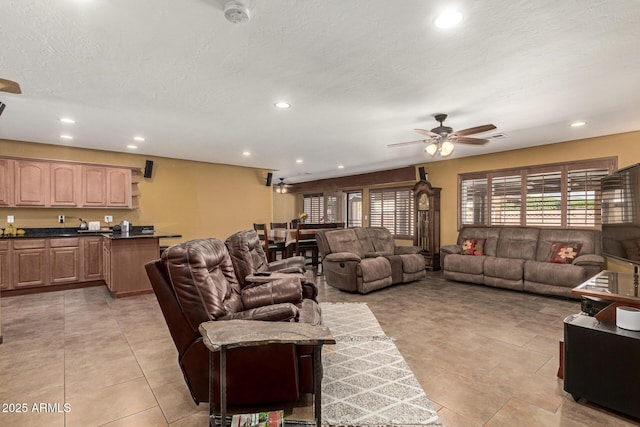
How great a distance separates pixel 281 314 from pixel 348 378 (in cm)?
87

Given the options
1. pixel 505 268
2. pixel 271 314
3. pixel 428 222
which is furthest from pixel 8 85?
pixel 428 222

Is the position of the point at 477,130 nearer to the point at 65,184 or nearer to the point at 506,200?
the point at 506,200

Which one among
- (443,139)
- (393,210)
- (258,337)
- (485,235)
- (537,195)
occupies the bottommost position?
(258,337)

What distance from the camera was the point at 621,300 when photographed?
7.06 feet

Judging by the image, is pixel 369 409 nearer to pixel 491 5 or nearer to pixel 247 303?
pixel 247 303

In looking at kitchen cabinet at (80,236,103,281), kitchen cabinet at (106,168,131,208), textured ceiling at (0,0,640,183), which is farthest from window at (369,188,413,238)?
kitchen cabinet at (80,236,103,281)

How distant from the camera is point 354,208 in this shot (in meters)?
9.95

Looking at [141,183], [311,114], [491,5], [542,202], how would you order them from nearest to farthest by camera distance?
[491,5] < [311,114] < [542,202] < [141,183]

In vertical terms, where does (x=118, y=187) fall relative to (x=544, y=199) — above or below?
above

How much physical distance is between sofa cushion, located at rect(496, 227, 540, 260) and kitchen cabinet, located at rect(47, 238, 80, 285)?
294 inches

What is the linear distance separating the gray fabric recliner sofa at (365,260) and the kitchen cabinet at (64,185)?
4424 mm

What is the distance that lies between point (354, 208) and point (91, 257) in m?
6.81

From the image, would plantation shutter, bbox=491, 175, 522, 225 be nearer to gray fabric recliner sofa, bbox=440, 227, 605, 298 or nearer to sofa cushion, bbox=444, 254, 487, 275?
gray fabric recliner sofa, bbox=440, 227, 605, 298

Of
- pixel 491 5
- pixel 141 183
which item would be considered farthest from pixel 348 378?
pixel 141 183
